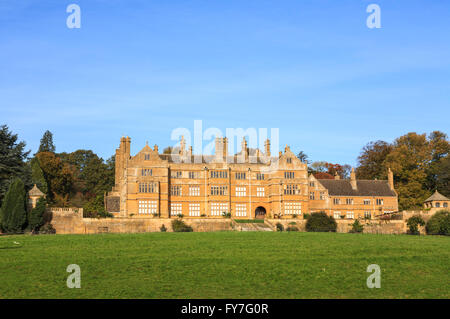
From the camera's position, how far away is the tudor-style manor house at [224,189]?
6712cm

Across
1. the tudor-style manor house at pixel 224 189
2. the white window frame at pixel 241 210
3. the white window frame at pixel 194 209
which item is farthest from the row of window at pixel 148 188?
the white window frame at pixel 241 210

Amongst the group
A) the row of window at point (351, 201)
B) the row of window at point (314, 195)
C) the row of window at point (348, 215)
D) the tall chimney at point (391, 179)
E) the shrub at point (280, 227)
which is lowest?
the shrub at point (280, 227)

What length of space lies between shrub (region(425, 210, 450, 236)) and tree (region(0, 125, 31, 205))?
43492 mm

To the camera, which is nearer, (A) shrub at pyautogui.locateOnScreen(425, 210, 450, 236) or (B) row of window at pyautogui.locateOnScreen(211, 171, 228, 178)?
(A) shrub at pyautogui.locateOnScreen(425, 210, 450, 236)

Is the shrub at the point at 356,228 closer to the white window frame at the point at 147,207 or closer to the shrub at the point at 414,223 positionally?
the shrub at the point at 414,223

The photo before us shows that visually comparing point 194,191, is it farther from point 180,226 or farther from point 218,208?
point 180,226

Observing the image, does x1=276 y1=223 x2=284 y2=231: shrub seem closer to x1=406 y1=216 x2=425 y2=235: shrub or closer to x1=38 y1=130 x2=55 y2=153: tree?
→ x1=406 y1=216 x2=425 y2=235: shrub

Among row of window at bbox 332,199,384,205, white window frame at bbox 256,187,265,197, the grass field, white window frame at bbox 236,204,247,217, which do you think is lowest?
the grass field

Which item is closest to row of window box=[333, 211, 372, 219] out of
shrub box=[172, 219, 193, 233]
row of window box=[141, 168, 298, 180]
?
row of window box=[141, 168, 298, 180]

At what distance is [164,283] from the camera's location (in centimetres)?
2509

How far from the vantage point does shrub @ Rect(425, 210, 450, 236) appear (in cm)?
5800

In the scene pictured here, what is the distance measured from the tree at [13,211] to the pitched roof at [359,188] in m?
37.3
